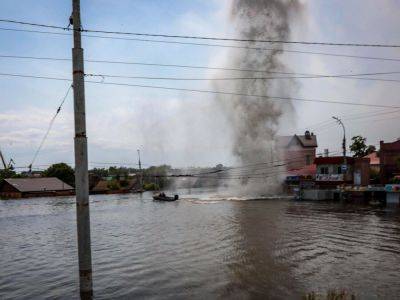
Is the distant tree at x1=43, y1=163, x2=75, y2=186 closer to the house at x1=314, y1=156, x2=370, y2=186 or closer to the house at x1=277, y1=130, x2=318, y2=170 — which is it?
the house at x1=277, y1=130, x2=318, y2=170

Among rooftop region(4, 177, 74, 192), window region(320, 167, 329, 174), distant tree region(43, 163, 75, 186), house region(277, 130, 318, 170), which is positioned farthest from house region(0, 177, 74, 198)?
window region(320, 167, 329, 174)

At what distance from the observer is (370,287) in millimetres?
17828

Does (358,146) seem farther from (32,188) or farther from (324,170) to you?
(32,188)

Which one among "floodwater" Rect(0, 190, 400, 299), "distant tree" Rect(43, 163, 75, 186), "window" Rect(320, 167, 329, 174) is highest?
"distant tree" Rect(43, 163, 75, 186)

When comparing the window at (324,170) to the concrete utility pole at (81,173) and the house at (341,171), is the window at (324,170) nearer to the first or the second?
the house at (341,171)

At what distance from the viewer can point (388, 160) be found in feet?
265

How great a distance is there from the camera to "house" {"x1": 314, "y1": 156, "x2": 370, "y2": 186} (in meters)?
77.8

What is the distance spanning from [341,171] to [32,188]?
3798 inches

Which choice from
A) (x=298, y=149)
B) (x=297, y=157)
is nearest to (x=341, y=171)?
(x=297, y=157)

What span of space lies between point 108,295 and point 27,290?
14.7ft

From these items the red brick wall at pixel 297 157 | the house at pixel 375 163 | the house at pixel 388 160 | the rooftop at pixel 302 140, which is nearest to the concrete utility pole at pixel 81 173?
the house at pixel 388 160

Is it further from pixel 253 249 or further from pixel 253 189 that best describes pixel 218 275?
pixel 253 189

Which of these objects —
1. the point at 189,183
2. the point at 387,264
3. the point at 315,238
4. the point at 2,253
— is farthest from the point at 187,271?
the point at 189,183

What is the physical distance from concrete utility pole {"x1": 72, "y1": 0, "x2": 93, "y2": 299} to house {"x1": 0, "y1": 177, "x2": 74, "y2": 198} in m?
130
